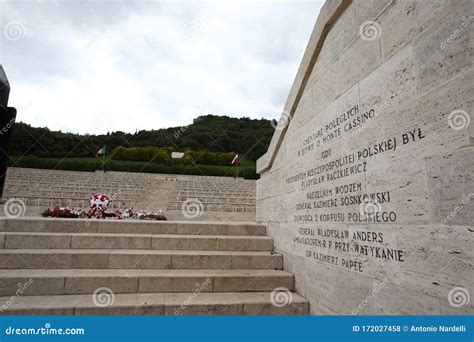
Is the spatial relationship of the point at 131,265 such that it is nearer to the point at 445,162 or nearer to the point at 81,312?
the point at 81,312

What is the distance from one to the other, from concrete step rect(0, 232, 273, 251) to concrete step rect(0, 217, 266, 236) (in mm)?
250

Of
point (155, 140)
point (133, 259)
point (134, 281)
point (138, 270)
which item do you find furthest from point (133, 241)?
point (155, 140)

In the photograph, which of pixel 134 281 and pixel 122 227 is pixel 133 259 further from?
pixel 122 227

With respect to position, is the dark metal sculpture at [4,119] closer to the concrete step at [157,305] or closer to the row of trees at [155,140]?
the concrete step at [157,305]

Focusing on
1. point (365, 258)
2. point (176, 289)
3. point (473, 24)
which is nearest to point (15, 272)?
point (176, 289)

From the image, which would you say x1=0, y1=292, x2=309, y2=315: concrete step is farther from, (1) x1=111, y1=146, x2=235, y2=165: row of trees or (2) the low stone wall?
(1) x1=111, y1=146, x2=235, y2=165: row of trees

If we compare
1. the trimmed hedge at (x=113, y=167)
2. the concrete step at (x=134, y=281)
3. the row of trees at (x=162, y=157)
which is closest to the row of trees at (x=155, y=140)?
the row of trees at (x=162, y=157)

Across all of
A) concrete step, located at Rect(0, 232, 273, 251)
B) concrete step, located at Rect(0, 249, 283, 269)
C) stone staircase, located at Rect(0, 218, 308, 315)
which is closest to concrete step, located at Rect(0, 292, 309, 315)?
stone staircase, located at Rect(0, 218, 308, 315)

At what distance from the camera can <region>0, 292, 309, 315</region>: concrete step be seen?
331cm

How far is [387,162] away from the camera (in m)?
2.70

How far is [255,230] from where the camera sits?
5914 millimetres

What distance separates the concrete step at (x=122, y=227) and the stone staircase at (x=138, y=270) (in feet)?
0.06

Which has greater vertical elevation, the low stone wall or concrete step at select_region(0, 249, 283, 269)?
the low stone wall

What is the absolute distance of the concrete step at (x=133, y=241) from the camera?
4621 millimetres
